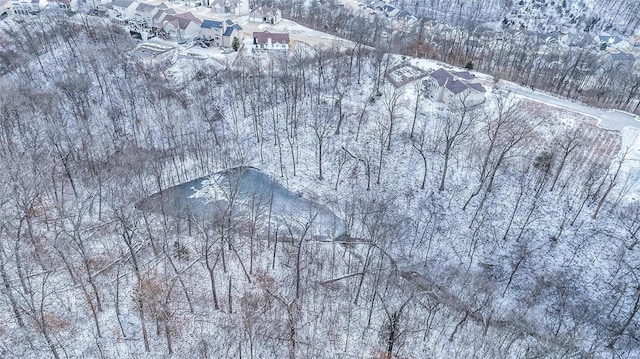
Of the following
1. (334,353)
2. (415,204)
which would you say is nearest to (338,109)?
(415,204)

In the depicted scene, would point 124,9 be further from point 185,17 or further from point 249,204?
point 249,204

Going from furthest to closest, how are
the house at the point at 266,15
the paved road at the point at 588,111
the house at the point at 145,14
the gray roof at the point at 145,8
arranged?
1. the house at the point at 266,15
2. the gray roof at the point at 145,8
3. the house at the point at 145,14
4. the paved road at the point at 588,111

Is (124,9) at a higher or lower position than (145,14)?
higher

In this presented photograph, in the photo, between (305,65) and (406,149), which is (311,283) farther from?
(305,65)

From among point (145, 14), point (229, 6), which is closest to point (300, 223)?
point (145, 14)

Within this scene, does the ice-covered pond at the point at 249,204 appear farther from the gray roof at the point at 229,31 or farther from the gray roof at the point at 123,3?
the gray roof at the point at 123,3

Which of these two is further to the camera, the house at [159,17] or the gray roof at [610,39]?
the gray roof at [610,39]

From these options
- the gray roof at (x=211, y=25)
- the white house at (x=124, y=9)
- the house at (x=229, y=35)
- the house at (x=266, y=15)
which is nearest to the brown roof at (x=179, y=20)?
the gray roof at (x=211, y=25)

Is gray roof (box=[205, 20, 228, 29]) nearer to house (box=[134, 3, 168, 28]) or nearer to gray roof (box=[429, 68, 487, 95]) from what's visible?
house (box=[134, 3, 168, 28])
